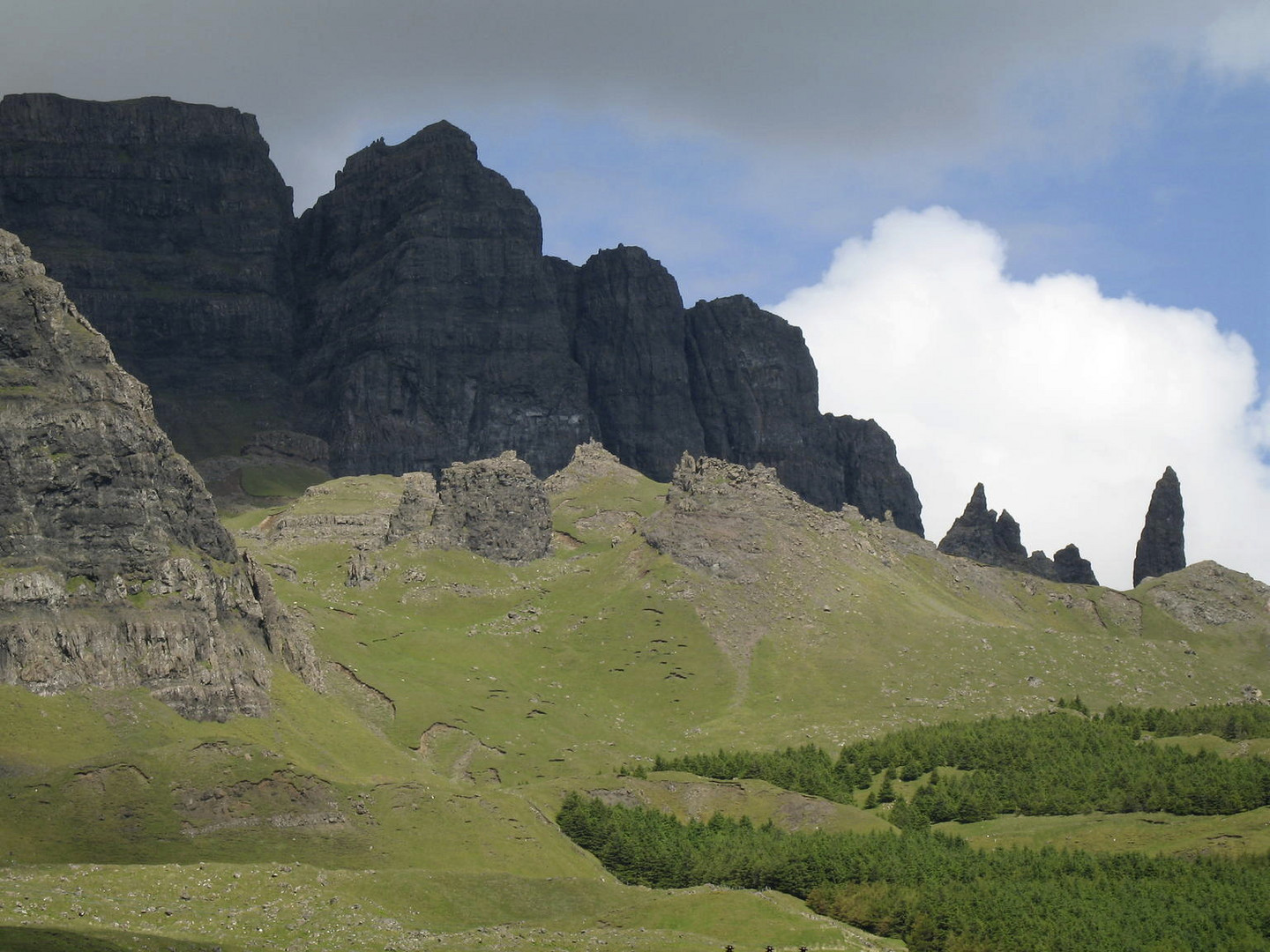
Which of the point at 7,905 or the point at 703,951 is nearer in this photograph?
the point at 7,905

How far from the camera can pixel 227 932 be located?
18900 centimetres

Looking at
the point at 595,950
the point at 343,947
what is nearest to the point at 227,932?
the point at 343,947

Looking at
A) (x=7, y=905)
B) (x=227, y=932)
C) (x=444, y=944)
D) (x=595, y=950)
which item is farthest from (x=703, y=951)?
(x=7, y=905)

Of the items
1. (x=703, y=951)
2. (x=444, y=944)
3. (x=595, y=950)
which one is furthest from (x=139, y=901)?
(x=703, y=951)

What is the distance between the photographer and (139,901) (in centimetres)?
19850

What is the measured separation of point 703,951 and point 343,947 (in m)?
40.1

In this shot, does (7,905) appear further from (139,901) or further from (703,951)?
(703,951)

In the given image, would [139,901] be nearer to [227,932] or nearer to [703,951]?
[227,932]

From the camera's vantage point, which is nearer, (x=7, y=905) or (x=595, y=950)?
(x=7, y=905)

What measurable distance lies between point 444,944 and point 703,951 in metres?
29.0

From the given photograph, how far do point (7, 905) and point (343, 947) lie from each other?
35332mm

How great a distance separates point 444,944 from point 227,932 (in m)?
24.1

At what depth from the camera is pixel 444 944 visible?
650 ft

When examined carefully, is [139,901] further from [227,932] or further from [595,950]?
[595,950]
